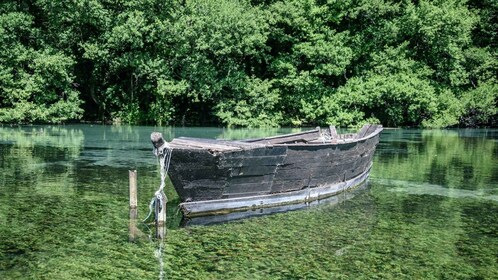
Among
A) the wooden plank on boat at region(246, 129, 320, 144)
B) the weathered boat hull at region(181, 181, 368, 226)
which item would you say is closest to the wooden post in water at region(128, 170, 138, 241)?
the weathered boat hull at region(181, 181, 368, 226)

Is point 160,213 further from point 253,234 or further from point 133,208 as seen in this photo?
point 253,234

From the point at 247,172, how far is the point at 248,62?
35771mm

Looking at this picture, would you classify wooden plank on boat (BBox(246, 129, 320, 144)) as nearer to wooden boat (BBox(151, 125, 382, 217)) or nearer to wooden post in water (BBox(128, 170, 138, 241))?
wooden boat (BBox(151, 125, 382, 217))

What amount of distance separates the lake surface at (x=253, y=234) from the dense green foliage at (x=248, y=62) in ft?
79.5

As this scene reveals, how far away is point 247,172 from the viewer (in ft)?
40.9

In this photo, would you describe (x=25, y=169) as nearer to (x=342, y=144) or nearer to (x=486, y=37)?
(x=342, y=144)

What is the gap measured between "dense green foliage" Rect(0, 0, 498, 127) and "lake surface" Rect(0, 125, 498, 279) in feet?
79.5

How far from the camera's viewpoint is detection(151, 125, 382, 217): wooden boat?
1158 centimetres

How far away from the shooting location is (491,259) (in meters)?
9.24

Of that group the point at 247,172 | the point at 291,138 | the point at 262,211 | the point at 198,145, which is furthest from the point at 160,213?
the point at 291,138

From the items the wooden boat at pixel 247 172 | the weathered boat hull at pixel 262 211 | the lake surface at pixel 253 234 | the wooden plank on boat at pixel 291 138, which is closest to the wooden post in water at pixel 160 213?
the lake surface at pixel 253 234

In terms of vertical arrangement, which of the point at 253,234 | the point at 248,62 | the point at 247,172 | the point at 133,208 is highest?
the point at 248,62

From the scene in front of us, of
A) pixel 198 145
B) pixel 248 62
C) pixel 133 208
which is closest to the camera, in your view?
pixel 133 208

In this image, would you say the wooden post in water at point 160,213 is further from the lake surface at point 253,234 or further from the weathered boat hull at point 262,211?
the weathered boat hull at point 262,211
